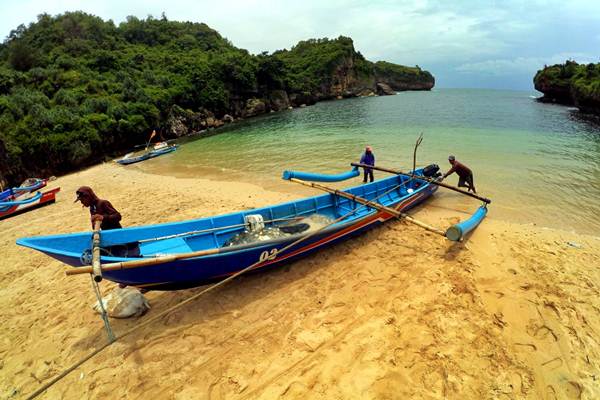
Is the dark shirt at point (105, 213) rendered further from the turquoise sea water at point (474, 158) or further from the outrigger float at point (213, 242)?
the turquoise sea water at point (474, 158)

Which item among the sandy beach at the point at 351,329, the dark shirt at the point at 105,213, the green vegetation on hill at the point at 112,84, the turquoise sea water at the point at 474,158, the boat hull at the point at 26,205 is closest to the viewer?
the sandy beach at the point at 351,329

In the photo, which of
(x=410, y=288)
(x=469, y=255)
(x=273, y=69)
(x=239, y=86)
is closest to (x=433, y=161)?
(x=469, y=255)

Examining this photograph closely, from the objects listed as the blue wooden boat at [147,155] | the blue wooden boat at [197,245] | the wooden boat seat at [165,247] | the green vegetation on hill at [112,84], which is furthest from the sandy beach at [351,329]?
the green vegetation on hill at [112,84]

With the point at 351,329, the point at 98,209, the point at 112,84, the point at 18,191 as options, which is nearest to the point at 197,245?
the point at 98,209

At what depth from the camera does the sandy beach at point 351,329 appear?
14.5 ft

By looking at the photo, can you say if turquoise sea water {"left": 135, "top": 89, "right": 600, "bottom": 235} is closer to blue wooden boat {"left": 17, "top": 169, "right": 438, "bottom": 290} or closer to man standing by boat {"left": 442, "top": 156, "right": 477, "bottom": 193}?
man standing by boat {"left": 442, "top": 156, "right": 477, "bottom": 193}

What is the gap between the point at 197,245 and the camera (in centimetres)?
666

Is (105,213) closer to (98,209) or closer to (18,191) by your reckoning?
(98,209)

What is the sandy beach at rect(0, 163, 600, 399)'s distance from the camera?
443 cm

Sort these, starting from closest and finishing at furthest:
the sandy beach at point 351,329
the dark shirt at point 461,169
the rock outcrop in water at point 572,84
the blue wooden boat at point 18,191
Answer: the sandy beach at point 351,329 → the dark shirt at point 461,169 → the blue wooden boat at point 18,191 → the rock outcrop in water at point 572,84

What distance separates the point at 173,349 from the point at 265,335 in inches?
60.9

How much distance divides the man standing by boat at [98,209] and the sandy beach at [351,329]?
65.8 inches

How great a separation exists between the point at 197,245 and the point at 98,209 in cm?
203

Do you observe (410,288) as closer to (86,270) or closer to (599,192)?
(86,270)
